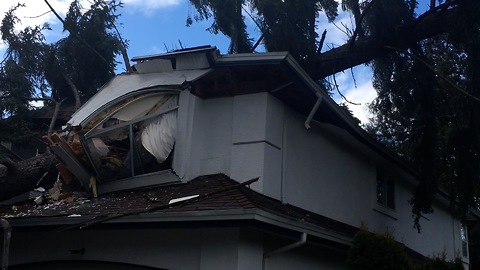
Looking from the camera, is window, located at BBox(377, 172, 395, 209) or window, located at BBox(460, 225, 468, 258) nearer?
window, located at BBox(377, 172, 395, 209)

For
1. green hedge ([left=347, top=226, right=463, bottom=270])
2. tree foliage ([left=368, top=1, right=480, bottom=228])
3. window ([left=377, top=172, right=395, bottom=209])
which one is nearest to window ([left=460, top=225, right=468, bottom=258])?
window ([left=377, top=172, right=395, bottom=209])

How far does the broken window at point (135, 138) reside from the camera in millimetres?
10453

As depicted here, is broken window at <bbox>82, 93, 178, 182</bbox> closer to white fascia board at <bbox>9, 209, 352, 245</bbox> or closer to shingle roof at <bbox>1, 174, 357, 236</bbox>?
shingle roof at <bbox>1, 174, 357, 236</bbox>

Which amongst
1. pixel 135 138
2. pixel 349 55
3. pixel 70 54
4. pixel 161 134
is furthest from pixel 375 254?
pixel 70 54

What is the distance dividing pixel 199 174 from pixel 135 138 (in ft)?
4.67

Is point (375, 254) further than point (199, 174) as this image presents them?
No

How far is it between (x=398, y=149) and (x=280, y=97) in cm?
1748

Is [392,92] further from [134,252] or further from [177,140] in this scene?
[134,252]

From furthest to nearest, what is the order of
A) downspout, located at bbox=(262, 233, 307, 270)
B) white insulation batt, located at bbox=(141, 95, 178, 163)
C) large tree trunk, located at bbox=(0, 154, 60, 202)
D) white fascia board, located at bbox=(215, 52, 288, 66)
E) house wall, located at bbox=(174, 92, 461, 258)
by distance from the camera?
large tree trunk, located at bbox=(0, 154, 60, 202) < white insulation batt, located at bbox=(141, 95, 178, 163) < house wall, located at bbox=(174, 92, 461, 258) < white fascia board, located at bbox=(215, 52, 288, 66) < downspout, located at bbox=(262, 233, 307, 270)

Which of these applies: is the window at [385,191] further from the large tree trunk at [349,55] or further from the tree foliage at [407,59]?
the large tree trunk at [349,55]

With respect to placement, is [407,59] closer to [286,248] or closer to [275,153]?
[275,153]

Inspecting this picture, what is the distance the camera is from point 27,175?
1148cm

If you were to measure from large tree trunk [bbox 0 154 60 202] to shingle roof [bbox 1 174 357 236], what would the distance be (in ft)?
1.95

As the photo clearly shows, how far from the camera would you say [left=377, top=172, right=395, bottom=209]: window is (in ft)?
48.1
